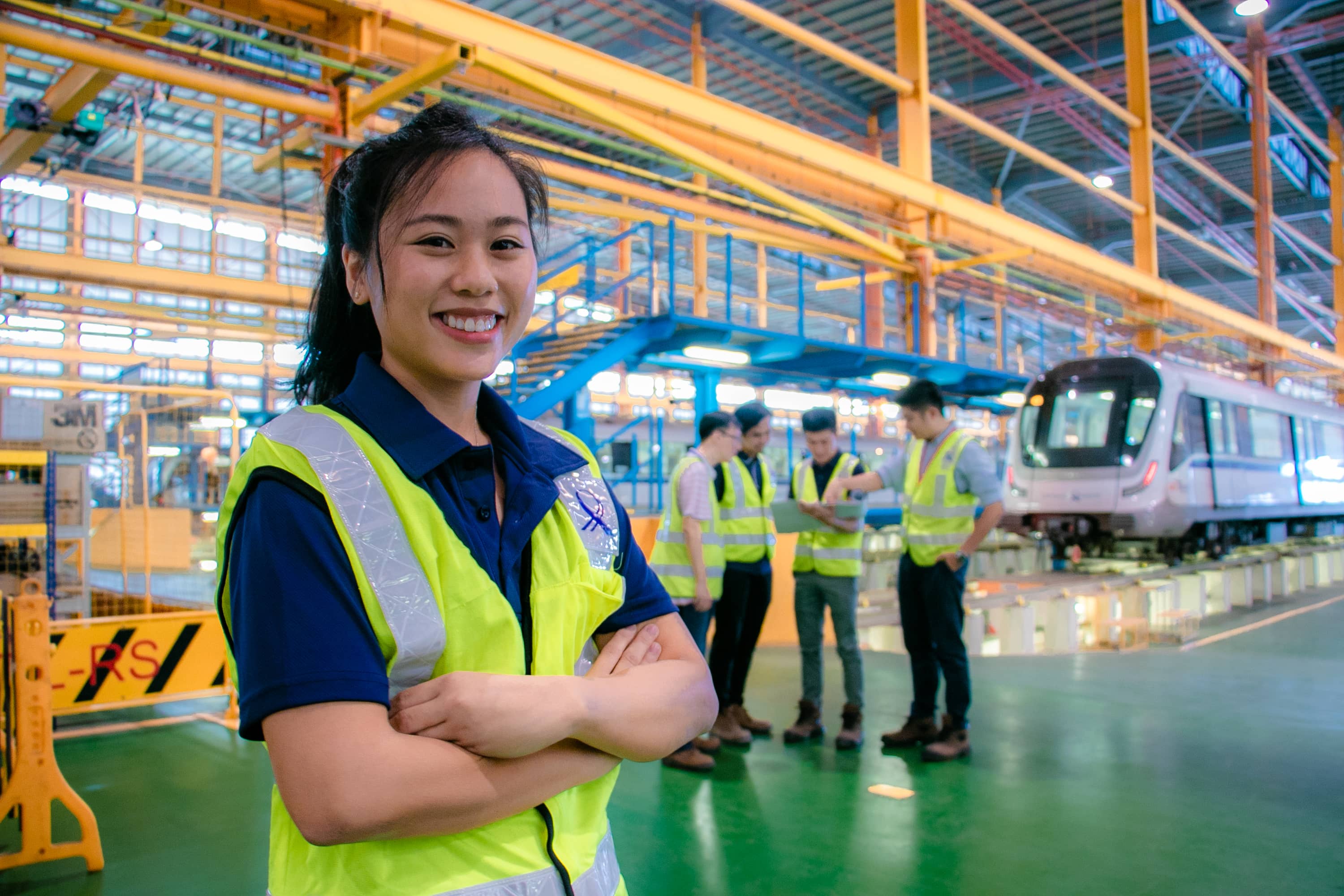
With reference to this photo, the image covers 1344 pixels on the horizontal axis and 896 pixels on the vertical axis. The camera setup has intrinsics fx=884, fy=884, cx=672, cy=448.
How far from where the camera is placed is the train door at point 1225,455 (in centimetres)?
1179

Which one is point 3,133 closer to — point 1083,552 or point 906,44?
point 906,44

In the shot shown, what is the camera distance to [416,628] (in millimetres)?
995

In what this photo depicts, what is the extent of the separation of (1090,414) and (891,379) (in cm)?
323

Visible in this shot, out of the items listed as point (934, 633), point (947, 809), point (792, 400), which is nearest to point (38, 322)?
point (934, 633)

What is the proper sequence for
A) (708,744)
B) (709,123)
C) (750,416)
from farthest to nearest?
(709,123)
(750,416)
(708,744)

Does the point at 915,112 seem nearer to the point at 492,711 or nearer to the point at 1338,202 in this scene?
the point at 492,711

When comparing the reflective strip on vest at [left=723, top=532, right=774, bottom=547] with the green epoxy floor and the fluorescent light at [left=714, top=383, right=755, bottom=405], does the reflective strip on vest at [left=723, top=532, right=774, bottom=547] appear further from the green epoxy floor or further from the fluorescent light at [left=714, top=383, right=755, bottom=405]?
the fluorescent light at [left=714, top=383, right=755, bottom=405]

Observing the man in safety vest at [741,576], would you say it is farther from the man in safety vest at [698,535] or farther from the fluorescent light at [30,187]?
the fluorescent light at [30,187]

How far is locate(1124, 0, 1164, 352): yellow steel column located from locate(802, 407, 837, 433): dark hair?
42.3 feet

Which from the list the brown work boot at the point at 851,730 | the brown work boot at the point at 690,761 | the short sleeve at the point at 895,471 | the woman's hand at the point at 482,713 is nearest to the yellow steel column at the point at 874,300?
the short sleeve at the point at 895,471

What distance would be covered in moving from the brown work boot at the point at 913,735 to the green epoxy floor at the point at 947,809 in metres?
0.13

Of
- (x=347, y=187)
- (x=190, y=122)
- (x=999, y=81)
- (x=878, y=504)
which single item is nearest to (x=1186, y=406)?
(x=878, y=504)

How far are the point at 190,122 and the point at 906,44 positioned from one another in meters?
13.6

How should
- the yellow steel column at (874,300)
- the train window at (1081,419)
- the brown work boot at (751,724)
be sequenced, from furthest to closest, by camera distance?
1. the yellow steel column at (874,300)
2. the train window at (1081,419)
3. the brown work boot at (751,724)
